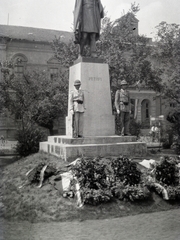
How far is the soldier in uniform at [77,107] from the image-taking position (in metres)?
8.96

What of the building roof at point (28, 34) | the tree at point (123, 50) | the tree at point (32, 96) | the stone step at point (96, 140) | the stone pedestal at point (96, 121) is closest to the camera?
the stone step at point (96, 140)

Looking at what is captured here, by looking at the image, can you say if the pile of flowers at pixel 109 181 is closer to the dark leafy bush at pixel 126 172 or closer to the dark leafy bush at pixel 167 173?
the dark leafy bush at pixel 126 172

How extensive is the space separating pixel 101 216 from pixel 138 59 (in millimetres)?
16562

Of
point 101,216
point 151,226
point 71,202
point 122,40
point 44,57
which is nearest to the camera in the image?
point 151,226

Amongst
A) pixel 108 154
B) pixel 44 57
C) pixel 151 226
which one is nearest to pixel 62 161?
pixel 108 154

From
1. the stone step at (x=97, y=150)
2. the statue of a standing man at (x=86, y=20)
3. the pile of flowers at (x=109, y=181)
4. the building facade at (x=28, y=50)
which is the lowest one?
the pile of flowers at (x=109, y=181)

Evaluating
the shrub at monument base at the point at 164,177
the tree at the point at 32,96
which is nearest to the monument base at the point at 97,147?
the shrub at monument base at the point at 164,177

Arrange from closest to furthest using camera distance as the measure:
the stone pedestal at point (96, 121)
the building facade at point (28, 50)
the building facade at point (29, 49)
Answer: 1. the stone pedestal at point (96, 121)
2. the building facade at point (28, 50)
3. the building facade at point (29, 49)

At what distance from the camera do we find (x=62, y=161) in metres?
8.62

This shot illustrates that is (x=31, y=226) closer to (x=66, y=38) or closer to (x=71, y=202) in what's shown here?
(x=71, y=202)

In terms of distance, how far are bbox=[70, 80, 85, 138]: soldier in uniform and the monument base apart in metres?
0.35

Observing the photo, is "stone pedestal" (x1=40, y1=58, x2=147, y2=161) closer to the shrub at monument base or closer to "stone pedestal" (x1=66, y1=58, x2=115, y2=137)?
"stone pedestal" (x1=66, y1=58, x2=115, y2=137)

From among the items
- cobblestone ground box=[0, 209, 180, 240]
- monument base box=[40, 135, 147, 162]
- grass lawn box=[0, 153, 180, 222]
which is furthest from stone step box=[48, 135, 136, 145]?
cobblestone ground box=[0, 209, 180, 240]

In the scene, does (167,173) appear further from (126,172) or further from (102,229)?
(102,229)
